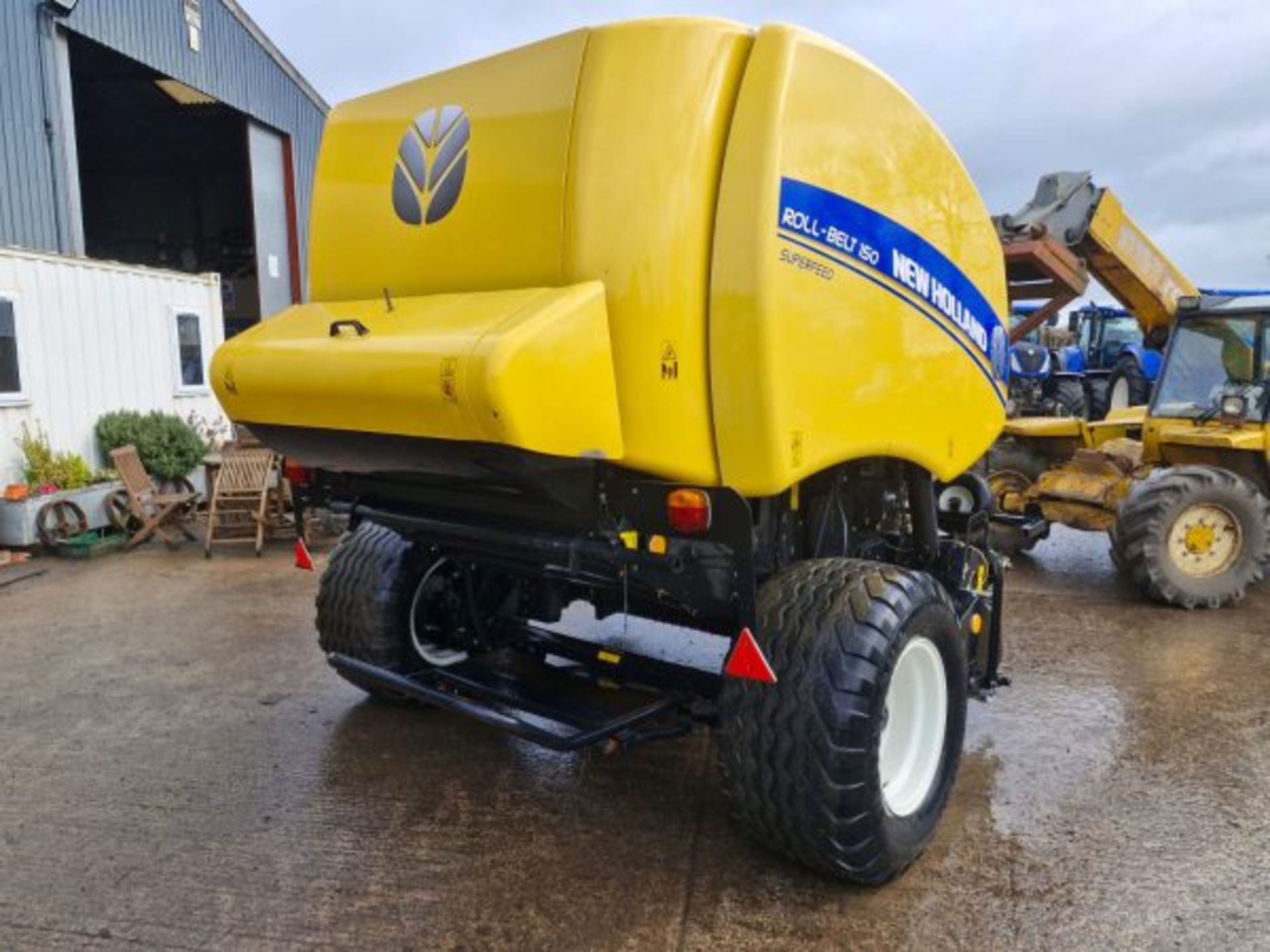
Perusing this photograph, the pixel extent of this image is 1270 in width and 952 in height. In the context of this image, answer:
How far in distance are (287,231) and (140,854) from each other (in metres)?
13.8

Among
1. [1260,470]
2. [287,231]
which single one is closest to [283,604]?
[1260,470]

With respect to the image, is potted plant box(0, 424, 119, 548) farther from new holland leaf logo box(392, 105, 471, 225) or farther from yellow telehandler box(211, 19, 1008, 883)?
new holland leaf logo box(392, 105, 471, 225)

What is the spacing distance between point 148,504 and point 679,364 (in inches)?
299

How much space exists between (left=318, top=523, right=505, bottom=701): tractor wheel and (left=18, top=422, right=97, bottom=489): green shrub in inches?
225

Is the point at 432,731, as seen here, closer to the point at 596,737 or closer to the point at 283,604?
the point at 596,737

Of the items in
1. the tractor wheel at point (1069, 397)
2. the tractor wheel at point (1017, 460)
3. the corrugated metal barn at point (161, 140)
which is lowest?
the tractor wheel at point (1017, 460)

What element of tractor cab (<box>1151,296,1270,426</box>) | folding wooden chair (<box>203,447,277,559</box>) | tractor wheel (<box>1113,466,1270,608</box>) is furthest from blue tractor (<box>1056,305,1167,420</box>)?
folding wooden chair (<box>203,447,277,559</box>)

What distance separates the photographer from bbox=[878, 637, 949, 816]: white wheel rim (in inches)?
127

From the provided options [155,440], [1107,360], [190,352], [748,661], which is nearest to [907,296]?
[748,661]

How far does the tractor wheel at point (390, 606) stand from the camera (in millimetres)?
4156

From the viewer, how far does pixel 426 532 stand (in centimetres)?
344

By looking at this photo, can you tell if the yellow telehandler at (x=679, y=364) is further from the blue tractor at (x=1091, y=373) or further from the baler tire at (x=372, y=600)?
the blue tractor at (x=1091, y=373)

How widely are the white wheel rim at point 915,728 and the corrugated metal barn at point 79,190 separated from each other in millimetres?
8459

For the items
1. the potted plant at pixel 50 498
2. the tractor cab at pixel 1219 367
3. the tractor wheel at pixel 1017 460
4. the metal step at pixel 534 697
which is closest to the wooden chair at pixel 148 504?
the potted plant at pixel 50 498
